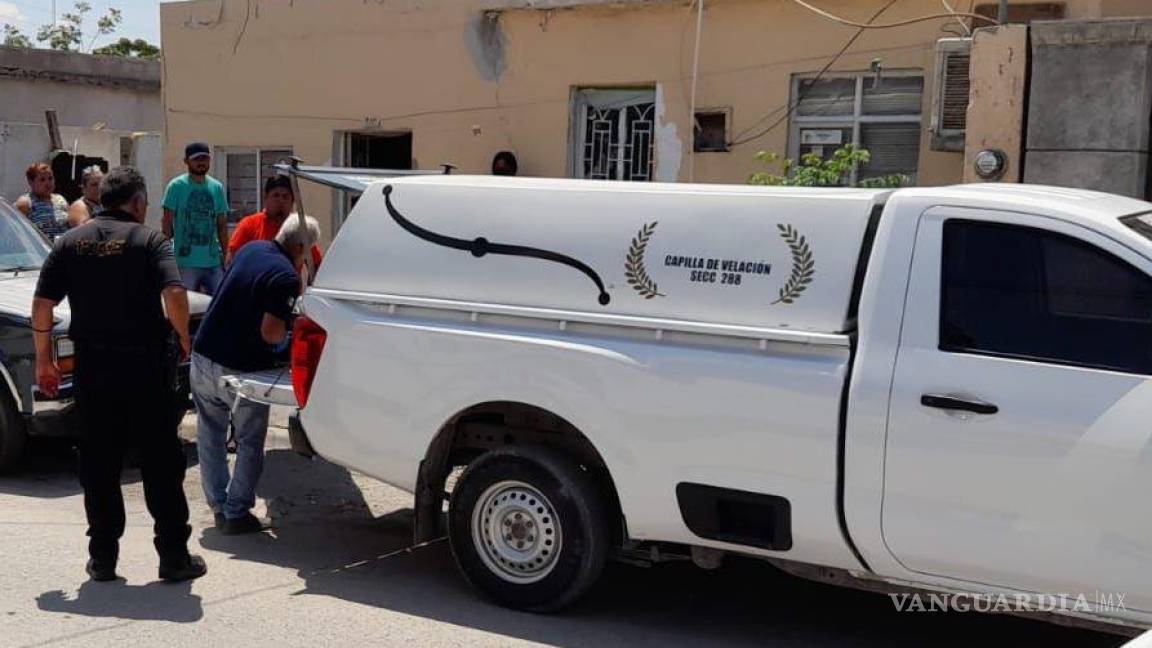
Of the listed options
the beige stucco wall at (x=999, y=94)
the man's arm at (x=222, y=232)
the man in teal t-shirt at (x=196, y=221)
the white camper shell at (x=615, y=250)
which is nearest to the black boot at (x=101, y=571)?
the white camper shell at (x=615, y=250)

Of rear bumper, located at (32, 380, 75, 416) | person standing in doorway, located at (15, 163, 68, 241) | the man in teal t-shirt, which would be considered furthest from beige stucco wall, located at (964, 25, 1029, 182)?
person standing in doorway, located at (15, 163, 68, 241)

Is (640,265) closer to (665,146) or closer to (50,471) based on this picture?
(50,471)

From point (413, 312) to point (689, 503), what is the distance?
5.08 feet

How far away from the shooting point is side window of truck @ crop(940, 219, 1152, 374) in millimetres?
4262

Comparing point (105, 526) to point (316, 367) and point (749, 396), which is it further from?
point (749, 396)

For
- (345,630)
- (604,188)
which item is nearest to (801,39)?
(604,188)

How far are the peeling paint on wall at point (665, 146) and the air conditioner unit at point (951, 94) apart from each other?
2.44 meters

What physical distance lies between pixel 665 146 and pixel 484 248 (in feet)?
19.0

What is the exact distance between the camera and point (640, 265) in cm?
509

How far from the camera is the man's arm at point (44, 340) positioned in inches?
225

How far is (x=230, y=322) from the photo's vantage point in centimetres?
639

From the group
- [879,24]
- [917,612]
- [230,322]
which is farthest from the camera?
[879,24]

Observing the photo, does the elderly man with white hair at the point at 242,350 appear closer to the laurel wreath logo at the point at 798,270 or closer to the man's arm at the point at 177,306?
the man's arm at the point at 177,306

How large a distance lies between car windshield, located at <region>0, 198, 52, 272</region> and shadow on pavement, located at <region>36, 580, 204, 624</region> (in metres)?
3.54
